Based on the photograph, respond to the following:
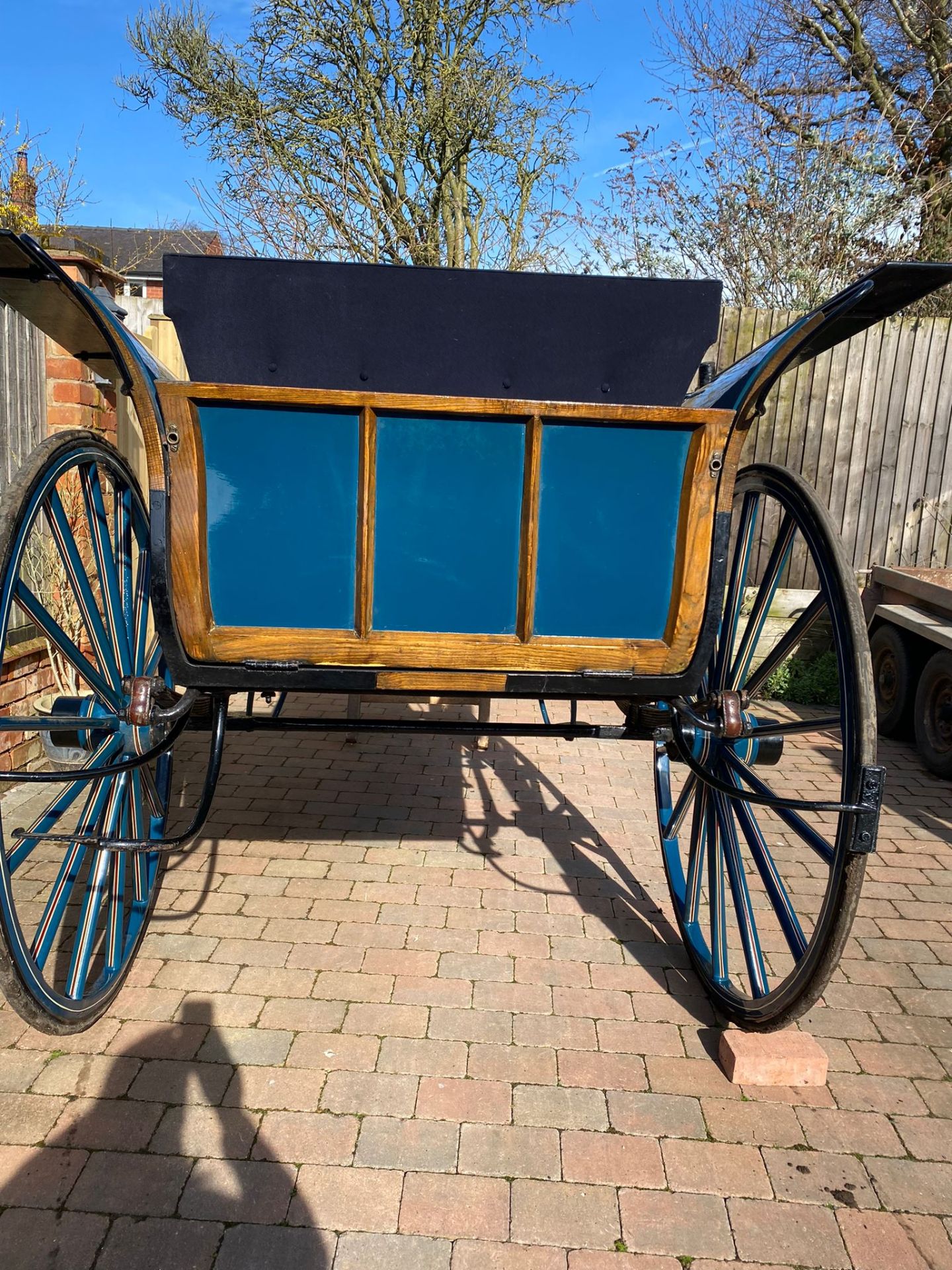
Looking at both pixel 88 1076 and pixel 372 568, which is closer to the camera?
pixel 372 568

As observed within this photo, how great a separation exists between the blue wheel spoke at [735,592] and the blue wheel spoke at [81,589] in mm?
1778

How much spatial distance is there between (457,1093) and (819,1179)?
2.79 feet

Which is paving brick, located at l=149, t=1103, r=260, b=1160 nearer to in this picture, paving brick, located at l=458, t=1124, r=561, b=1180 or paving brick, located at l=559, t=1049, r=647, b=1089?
paving brick, located at l=458, t=1124, r=561, b=1180

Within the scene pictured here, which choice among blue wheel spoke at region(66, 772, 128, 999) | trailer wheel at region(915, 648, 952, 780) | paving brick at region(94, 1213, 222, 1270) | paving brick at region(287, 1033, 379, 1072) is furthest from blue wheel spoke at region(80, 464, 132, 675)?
trailer wheel at region(915, 648, 952, 780)

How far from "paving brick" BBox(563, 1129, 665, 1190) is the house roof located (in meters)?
2.35

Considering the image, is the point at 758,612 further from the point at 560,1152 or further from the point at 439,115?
the point at 439,115

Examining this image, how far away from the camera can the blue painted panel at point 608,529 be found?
190 centimetres

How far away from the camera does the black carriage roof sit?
2.10 meters

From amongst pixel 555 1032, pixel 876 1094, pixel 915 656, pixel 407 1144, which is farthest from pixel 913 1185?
pixel 915 656

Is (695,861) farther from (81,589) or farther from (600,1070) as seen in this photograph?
(81,589)

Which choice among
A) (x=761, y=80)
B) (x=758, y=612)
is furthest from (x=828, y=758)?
(x=761, y=80)

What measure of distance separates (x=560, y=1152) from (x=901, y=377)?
5915 millimetres

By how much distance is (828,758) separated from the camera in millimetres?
4875

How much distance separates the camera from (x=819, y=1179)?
6.21 feet
